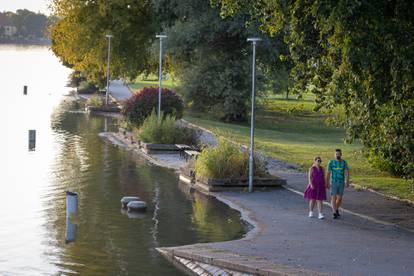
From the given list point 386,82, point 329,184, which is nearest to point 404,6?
point 386,82

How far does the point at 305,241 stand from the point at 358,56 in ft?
13.6

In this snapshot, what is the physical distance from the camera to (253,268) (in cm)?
1723

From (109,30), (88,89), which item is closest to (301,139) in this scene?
(109,30)

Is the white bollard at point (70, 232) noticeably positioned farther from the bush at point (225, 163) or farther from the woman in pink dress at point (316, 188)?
the bush at point (225, 163)

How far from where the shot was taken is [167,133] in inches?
1495

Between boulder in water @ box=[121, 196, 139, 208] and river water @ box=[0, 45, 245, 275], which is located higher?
boulder in water @ box=[121, 196, 139, 208]

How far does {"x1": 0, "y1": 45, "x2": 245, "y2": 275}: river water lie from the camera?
18766mm

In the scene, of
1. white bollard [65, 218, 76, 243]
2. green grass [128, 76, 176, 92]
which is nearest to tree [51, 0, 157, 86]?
green grass [128, 76, 176, 92]

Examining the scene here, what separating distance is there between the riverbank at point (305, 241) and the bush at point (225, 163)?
994 mm

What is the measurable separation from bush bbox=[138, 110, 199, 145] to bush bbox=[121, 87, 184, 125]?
4433mm

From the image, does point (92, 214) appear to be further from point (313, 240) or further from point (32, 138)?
point (32, 138)

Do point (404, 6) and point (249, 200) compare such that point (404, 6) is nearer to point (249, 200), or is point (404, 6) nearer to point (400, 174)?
point (249, 200)

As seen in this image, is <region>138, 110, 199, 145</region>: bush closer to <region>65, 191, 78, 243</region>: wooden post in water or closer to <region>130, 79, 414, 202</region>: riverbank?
<region>130, 79, 414, 202</region>: riverbank

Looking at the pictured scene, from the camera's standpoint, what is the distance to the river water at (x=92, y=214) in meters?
18.8
